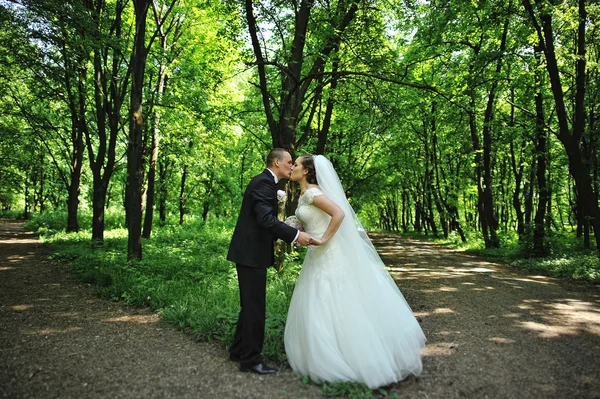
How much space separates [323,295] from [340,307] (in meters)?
0.23

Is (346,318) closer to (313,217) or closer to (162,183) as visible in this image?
(313,217)

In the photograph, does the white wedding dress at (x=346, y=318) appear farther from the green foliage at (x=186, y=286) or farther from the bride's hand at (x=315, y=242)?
the green foliage at (x=186, y=286)

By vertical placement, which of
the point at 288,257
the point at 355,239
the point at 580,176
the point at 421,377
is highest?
the point at 580,176

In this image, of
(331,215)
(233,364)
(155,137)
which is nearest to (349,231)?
(331,215)

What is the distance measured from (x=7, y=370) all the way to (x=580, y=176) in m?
13.4

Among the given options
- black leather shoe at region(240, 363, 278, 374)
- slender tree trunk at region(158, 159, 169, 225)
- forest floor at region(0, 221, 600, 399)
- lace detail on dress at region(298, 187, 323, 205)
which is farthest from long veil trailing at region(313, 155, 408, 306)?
slender tree trunk at region(158, 159, 169, 225)

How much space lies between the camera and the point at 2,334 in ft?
16.3

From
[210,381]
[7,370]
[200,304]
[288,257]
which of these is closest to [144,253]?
[288,257]

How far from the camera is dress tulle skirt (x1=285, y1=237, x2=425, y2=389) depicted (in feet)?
12.0

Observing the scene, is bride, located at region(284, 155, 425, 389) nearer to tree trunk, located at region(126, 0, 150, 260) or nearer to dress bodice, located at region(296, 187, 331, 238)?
dress bodice, located at region(296, 187, 331, 238)

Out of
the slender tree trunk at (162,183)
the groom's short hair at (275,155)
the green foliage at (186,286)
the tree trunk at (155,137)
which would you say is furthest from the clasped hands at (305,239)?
the slender tree trunk at (162,183)

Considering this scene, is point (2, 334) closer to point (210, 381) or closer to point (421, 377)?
point (210, 381)

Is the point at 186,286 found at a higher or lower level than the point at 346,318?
lower

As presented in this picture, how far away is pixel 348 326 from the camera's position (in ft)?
12.5
